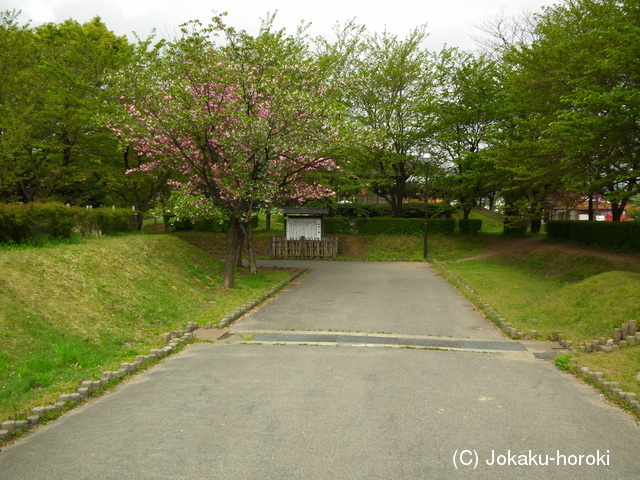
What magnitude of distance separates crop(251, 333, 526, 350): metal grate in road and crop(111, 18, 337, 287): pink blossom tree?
5.65 m

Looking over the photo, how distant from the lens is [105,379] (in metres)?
6.47

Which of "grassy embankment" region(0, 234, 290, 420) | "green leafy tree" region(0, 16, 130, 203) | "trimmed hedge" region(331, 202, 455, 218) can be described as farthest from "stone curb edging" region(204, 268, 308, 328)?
"trimmed hedge" region(331, 202, 455, 218)

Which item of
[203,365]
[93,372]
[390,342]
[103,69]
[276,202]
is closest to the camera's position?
[93,372]

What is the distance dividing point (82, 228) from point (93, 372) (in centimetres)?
908

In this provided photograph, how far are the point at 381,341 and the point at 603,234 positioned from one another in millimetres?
16397

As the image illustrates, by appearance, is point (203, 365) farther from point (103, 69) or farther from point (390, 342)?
point (103, 69)

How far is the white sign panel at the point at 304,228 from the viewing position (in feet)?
94.5

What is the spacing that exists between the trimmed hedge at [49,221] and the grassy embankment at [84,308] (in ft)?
2.40

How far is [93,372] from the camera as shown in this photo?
265 inches

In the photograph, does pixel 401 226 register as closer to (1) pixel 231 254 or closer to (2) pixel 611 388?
(1) pixel 231 254

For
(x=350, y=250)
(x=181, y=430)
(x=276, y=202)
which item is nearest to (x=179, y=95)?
(x=276, y=202)

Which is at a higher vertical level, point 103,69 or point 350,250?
point 103,69

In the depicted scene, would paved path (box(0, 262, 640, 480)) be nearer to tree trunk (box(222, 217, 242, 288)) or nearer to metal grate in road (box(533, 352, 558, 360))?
metal grate in road (box(533, 352, 558, 360))

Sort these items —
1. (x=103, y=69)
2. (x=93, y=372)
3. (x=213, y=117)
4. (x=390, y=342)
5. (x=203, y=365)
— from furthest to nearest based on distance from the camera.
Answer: (x=103, y=69), (x=213, y=117), (x=390, y=342), (x=203, y=365), (x=93, y=372)
